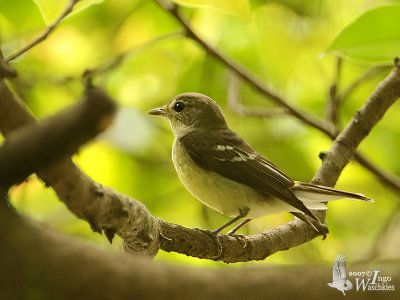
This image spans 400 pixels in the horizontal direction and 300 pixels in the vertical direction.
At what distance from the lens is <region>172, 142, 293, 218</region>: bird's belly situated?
2004mm

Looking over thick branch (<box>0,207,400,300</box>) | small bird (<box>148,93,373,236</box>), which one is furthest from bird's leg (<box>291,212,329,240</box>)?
thick branch (<box>0,207,400,300</box>)

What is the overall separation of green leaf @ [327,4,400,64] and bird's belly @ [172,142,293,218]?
20.8 inches

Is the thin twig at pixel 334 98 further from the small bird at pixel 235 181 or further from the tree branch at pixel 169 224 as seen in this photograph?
the small bird at pixel 235 181

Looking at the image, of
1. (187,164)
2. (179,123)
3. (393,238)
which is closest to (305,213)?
(187,164)

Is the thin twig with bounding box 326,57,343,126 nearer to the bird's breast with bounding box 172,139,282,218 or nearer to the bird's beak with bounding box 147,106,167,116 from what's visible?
the bird's breast with bounding box 172,139,282,218

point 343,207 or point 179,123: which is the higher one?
point 179,123

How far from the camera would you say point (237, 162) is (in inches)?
83.5

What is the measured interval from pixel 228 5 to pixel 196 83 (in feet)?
2.61

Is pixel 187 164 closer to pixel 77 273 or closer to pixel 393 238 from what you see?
pixel 393 238

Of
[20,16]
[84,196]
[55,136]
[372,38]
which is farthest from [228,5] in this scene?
[55,136]

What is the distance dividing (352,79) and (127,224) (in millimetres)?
2049

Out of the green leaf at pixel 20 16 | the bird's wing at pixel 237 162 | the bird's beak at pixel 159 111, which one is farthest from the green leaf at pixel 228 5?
the bird's beak at pixel 159 111

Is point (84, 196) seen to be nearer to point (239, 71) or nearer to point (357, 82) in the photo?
point (239, 71)

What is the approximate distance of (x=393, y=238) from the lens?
2.99 meters
